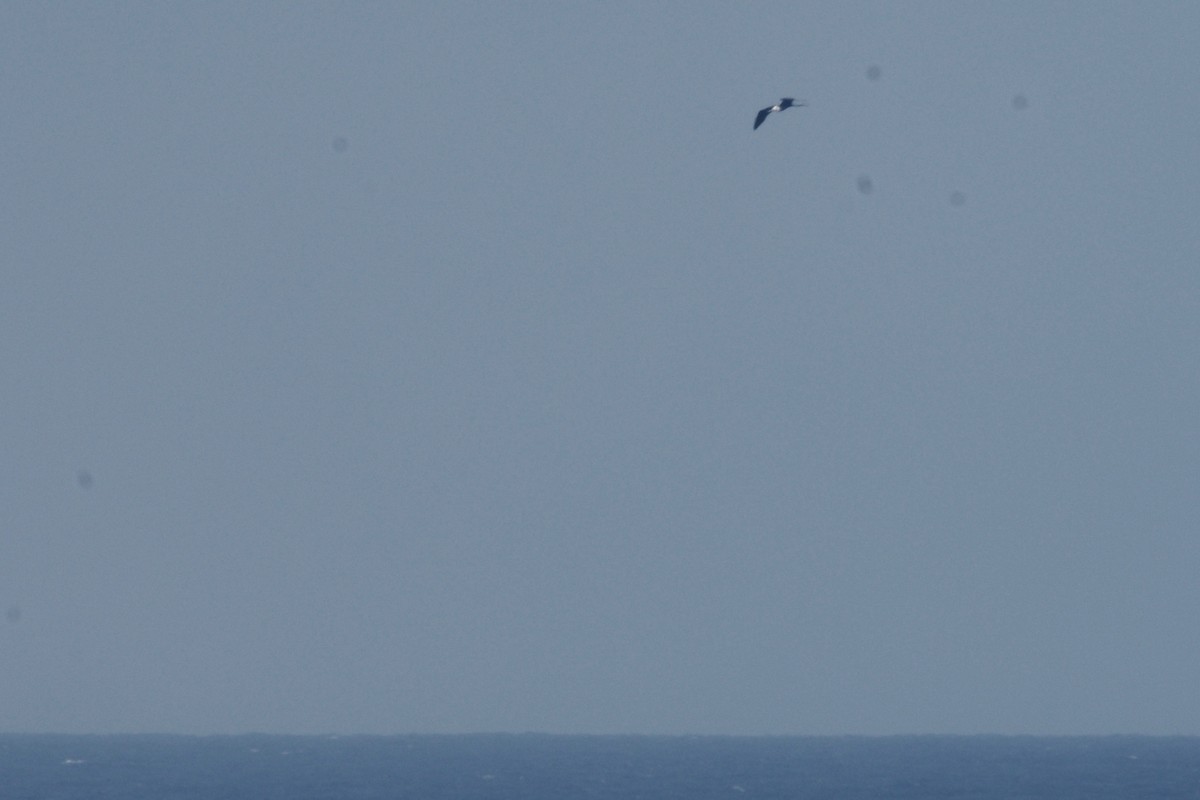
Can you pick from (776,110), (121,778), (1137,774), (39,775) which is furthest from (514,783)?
(776,110)

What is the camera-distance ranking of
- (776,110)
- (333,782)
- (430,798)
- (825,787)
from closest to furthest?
(776,110) → (430,798) → (825,787) → (333,782)

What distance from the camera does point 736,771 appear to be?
192 metres

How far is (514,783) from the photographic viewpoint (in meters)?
162

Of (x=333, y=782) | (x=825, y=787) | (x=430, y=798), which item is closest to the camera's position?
(x=430, y=798)

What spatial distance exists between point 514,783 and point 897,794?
38.9m

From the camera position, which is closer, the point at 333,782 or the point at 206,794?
the point at 206,794

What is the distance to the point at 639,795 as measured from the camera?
143375mm

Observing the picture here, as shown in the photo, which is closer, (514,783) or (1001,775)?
(514,783)

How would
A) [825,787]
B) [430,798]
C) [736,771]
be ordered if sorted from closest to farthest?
[430,798]
[825,787]
[736,771]

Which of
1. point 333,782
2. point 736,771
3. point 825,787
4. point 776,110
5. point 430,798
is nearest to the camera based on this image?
point 776,110

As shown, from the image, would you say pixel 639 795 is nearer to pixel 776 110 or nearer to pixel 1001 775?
pixel 1001 775

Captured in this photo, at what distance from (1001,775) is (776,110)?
15433cm

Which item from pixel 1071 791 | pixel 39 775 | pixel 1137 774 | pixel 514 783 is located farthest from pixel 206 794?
pixel 1137 774

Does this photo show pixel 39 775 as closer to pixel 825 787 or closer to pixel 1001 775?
pixel 825 787
